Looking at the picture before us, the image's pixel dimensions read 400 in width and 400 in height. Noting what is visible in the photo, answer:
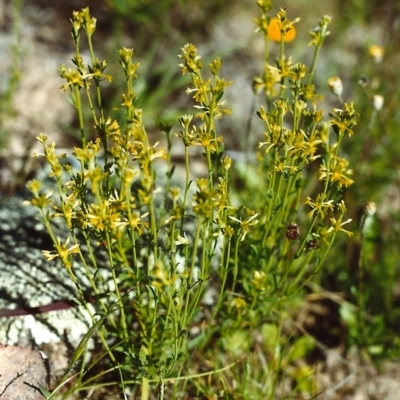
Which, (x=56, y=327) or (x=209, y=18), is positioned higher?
(x=209, y=18)

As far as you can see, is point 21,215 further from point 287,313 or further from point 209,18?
point 209,18

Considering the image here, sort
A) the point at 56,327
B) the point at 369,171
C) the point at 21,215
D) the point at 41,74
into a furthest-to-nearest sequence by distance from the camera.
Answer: the point at 41,74 < the point at 369,171 < the point at 21,215 < the point at 56,327

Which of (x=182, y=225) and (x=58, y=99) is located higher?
(x=58, y=99)

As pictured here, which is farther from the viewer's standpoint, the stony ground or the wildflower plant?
the stony ground

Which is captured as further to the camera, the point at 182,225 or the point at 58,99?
the point at 58,99

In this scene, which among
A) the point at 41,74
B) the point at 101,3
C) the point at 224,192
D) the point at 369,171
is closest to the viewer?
the point at 224,192

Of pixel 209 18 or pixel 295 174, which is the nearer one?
pixel 295 174

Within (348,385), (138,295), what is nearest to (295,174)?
(138,295)

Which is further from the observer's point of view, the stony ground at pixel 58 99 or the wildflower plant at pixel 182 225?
the stony ground at pixel 58 99
